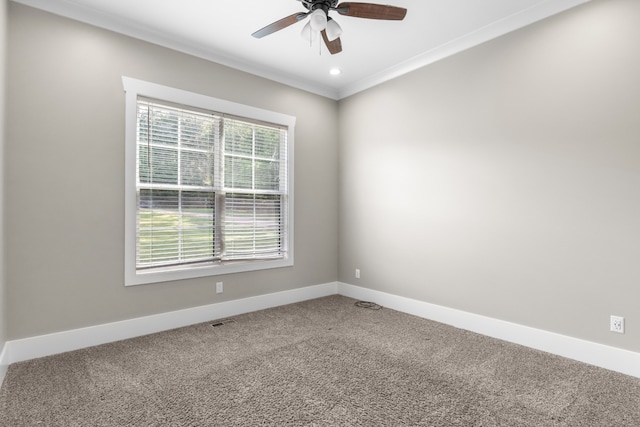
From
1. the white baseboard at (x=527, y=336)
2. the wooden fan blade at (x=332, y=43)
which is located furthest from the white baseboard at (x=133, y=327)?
the wooden fan blade at (x=332, y=43)

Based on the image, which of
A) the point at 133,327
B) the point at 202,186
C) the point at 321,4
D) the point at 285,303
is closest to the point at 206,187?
the point at 202,186

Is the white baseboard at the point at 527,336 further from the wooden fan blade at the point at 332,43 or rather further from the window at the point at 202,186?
the wooden fan blade at the point at 332,43

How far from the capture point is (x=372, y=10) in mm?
2301

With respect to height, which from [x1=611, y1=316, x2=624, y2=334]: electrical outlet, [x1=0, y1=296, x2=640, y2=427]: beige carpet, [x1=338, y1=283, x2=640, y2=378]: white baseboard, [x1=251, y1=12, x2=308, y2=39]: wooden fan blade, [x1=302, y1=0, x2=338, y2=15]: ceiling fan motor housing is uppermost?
[x1=302, y1=0, x2=338, y2=15]: ceiling fan motor housing

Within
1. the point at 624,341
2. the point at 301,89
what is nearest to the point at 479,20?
the point at 301,89

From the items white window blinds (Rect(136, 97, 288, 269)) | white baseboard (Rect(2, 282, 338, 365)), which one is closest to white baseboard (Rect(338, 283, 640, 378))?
white baseboard (Rect(2, 282, 338, 365))

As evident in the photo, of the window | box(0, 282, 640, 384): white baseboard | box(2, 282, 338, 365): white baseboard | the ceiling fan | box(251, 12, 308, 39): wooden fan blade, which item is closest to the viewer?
the ceiling fan

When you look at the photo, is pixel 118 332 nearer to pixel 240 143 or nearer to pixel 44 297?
pixel 44 297

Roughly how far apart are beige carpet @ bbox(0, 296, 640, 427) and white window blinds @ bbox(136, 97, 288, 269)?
36.0 inches

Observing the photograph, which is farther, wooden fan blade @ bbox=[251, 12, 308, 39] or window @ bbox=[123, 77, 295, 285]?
window @ bbox=[123, 77, 295, 285]

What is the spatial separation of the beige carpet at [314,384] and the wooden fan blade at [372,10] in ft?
8.53

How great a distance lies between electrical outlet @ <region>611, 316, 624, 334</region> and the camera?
2.42 m

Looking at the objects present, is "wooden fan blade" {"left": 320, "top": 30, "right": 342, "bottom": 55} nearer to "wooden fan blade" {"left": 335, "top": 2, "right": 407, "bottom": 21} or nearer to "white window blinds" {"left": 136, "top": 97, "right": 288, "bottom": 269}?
"wooden fan blade" {"left": 335, "top": 2, "right": 407, "bottom": 21}

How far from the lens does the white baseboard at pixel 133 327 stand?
2594 millimetres
